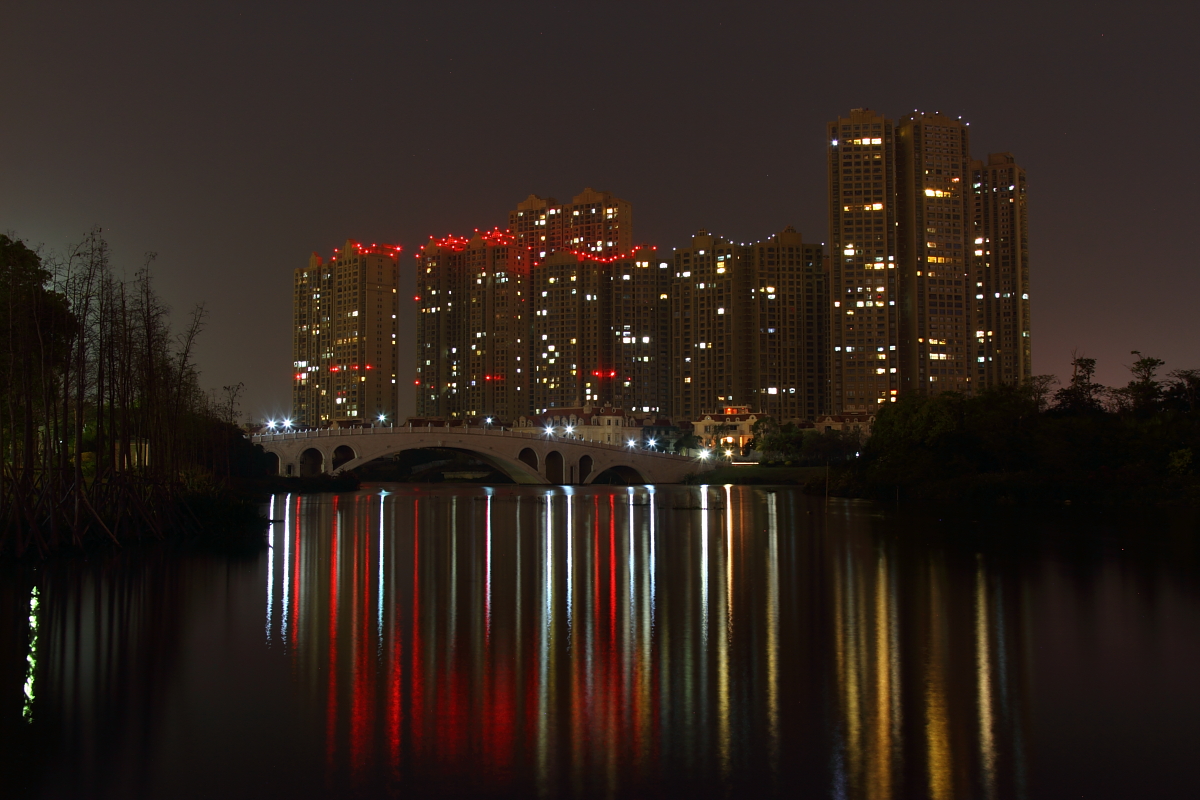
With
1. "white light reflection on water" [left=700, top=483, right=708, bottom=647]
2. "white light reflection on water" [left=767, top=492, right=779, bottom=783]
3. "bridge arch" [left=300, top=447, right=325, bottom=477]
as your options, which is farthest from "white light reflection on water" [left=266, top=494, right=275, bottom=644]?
"bridge arch" [left=300, top=447, right=325, bottom=477]

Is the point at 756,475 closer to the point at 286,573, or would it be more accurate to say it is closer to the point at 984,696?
the point at 286,573

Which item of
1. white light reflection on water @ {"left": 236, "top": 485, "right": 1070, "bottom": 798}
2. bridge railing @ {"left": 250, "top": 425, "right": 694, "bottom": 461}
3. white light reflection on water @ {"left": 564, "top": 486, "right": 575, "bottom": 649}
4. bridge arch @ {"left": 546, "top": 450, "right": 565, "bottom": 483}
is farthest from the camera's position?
bridge arch @ {"left": 546, "top": 450, "right": 565, "bottom": 483}

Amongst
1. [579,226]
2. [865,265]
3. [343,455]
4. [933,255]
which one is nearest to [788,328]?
[865,265]

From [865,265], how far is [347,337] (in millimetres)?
78202

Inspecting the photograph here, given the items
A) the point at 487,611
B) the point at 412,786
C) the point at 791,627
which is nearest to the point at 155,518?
the point at 487,611

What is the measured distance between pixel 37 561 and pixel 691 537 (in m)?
17.3

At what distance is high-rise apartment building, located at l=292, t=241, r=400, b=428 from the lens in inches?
5837

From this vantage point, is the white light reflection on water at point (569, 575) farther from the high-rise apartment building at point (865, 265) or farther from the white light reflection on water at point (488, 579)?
the high-rise apartment building at point (865, 265)

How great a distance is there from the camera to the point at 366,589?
17.5 meters

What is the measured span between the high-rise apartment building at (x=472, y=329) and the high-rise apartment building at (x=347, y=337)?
9.80 m

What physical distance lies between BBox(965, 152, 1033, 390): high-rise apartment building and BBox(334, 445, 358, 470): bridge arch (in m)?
87.7

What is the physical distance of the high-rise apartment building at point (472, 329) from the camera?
155 m

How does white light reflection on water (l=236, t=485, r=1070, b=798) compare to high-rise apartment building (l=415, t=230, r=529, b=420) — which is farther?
high-rise apartment building (l=415, t=230, r=529, b=420)

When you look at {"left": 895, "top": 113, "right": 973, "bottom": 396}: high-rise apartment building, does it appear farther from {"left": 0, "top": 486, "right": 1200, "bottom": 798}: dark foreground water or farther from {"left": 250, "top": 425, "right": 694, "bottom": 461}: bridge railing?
{"left": 0, "top": 486, "right": 1200, "bottom": 798}: dark foreground water
